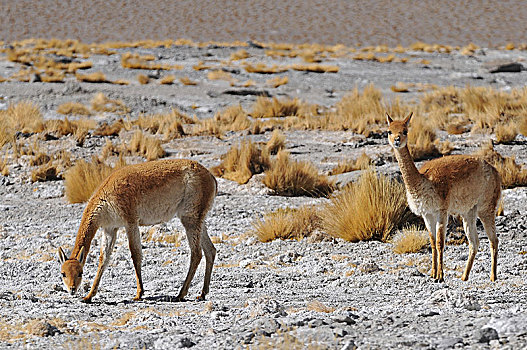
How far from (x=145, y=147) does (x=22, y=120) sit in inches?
158

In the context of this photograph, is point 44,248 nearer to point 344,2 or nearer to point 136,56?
point 136,56

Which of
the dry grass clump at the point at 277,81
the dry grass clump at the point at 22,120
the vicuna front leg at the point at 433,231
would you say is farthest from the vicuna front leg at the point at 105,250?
the dry grass clump at the point at 277,81

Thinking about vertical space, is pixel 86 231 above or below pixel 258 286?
above

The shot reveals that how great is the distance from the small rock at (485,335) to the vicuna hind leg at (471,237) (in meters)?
2.80

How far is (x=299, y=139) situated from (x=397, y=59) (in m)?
20.9

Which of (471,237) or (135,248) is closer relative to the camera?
(135,248)

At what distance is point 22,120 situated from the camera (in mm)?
17250

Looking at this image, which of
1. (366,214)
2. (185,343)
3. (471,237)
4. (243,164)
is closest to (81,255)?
(185,343)

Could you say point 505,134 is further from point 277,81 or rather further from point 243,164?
point 277,81

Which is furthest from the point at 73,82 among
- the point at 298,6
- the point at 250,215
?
the point at 298,6

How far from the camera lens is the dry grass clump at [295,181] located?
1202cm

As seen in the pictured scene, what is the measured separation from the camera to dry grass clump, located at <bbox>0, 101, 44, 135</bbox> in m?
16.4

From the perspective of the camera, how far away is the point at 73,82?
24.3m

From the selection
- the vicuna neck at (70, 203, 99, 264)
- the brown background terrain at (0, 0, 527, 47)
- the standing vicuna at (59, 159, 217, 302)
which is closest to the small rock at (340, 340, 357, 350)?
the standing vicuna at (59, 159, 217, 302)
